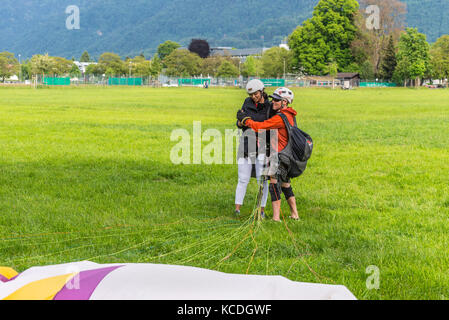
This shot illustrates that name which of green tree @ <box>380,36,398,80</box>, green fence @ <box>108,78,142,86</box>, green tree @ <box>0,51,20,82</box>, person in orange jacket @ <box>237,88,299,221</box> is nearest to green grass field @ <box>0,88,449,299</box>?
person in orange jacket @ <box>237,88,299,221</box>

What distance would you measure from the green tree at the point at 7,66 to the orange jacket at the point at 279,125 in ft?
401

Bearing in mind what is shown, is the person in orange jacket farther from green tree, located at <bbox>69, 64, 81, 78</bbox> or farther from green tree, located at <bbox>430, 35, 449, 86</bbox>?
green tree, located at <bbox>69, 64, 81, 78</bbox>

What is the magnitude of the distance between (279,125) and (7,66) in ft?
418

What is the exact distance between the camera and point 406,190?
8703mm

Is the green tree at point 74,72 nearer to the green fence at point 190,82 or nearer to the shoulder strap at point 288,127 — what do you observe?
the green fence at point 190,82

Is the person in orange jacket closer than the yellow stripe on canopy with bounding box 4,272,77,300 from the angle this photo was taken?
No

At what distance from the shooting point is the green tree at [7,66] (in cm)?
11662

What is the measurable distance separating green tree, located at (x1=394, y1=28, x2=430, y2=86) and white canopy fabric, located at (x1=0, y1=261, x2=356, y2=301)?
92561 mm

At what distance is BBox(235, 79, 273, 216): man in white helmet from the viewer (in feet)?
20.9

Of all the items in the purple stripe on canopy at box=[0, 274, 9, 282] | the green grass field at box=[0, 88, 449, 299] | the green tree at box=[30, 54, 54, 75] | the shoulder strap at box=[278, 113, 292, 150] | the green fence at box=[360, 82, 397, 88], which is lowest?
the green grass field at box=[0, 88, 449, 299]

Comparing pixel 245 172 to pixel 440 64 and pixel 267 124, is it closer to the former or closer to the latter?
pixel 267 124

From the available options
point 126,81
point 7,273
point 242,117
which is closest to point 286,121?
point 242,117
